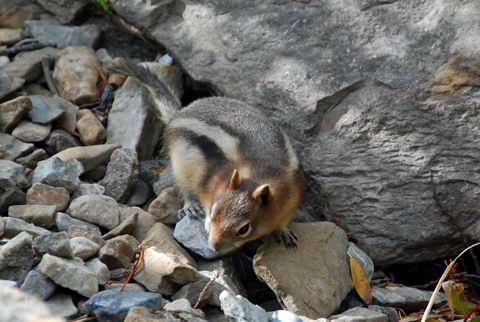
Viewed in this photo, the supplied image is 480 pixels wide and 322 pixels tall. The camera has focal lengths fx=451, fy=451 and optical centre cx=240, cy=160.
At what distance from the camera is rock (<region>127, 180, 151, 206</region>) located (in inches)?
198

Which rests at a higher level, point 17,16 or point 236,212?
point 17,16

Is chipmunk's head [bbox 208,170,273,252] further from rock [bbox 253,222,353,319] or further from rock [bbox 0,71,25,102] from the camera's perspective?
rock [bbox 0,71,25,102]

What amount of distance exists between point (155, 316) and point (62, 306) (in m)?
0.70

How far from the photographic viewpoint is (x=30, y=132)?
16.5 ft

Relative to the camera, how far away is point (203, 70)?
17.9ft

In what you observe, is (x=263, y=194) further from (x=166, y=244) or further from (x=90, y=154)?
(x=90, y=154)

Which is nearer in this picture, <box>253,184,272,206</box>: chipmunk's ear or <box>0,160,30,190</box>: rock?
<box>253,184,272,206</box>: chipmunk's ear

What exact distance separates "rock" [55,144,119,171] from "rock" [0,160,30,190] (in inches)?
21.3

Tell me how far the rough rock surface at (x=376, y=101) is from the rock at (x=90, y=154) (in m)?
1.45

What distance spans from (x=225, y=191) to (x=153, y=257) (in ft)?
2.76

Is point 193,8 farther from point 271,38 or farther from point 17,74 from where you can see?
point 17,74

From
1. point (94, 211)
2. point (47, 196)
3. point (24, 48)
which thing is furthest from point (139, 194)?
point (24, 48)

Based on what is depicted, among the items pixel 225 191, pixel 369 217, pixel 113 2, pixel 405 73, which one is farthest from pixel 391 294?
pixel 113 2

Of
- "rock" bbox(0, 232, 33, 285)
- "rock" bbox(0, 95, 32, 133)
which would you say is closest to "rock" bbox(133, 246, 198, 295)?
"rock" bbox(0, 232, 33, 285)
